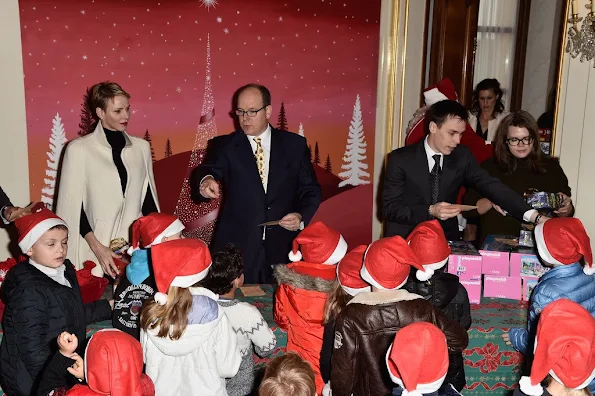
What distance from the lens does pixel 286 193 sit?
4434 millimetres

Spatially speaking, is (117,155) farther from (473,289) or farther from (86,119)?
(473,289)

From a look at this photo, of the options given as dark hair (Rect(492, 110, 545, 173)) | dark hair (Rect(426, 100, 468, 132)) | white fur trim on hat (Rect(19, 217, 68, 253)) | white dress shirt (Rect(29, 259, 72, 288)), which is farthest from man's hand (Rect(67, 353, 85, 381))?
dark hair (Rect(492, 110, 545, 173))

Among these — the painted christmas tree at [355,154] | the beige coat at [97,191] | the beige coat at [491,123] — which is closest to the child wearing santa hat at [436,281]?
the beige coat at [97,191]

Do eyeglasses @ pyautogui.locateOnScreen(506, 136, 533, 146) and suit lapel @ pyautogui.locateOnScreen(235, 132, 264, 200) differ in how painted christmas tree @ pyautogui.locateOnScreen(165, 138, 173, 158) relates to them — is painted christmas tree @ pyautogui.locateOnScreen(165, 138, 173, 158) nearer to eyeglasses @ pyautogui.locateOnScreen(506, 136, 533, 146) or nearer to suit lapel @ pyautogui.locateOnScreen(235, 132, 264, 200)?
suit lapel @ pyautogui.locateOnScreen(235, 132, 264, 200)

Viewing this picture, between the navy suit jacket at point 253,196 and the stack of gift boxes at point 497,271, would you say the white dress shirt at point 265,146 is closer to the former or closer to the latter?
the navy suit jacket at point 253,196

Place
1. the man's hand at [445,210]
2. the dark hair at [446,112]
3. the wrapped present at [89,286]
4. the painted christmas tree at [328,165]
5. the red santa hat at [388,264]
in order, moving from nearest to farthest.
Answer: the red santa hat at [388,264] < the wrapped present at [89,286] < the man's hand at [445,210] < the dark hair at [446,112] < the painted christmas tree at [328,165]

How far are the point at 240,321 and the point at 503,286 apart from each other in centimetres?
149

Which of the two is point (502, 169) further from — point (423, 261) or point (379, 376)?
point (379, 376)

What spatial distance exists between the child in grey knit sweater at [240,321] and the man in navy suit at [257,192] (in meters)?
1.30

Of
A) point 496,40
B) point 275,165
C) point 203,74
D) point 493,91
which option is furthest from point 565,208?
point 496,40

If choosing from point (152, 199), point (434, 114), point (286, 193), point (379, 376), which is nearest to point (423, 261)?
point (379, 376)

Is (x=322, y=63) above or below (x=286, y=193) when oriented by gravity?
above

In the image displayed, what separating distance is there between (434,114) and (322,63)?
206cm

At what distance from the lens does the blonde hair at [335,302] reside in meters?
2.99
